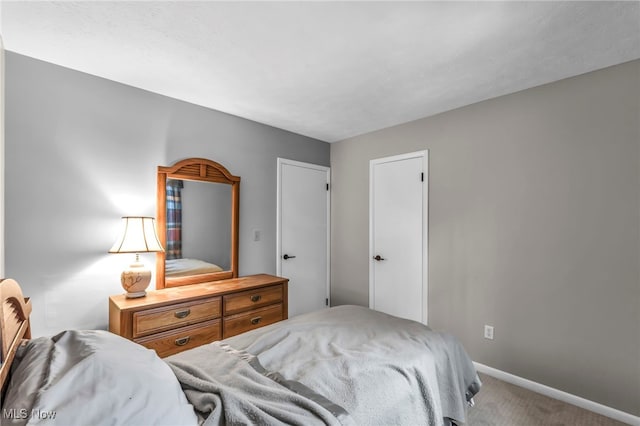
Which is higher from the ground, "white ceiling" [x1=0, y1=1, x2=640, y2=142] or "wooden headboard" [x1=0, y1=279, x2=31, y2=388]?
"white ceiling" [x1=0, y1=1, x2=640, y2=142]

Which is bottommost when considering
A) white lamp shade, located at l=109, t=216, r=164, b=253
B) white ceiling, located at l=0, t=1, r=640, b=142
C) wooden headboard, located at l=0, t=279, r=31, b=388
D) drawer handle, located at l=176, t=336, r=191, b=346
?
drawer handle, located at l=176, t=336, r=191, b=346

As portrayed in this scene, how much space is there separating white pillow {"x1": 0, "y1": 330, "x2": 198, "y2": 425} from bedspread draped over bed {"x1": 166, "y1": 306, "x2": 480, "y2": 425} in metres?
0.16

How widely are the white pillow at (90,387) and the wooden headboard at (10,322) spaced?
0.04m

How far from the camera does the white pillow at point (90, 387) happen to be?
0.81m

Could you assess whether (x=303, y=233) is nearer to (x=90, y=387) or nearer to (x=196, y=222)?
(x=196, y=222)

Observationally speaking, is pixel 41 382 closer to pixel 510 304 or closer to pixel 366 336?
pixel 366 336

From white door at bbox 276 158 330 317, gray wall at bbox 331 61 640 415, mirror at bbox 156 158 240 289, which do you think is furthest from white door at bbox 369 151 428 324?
mirror at bbox 156 158 240 289

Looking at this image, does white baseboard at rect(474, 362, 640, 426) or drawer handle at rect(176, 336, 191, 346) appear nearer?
white baseboard at rect(474, 362, 640, 426)

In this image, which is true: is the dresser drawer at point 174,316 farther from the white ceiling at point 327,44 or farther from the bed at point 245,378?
the white ceiling at point 327,44

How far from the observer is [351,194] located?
400cm

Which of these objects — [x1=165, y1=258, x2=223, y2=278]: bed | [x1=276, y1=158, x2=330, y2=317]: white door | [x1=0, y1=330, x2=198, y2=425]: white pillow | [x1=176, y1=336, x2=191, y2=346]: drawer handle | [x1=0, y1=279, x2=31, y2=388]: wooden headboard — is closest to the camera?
[x1=0, y1=330, x2=198, y2=425]: white pillow

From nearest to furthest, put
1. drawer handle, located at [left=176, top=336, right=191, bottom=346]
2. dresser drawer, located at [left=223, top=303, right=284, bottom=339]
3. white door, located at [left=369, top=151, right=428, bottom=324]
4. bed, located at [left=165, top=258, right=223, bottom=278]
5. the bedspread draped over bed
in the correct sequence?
the bedspread draped over bed, drawer handle, located at [left=176, top=336, right=191, bottom=346], dresser drawer, located at [left=223, top=303, right=284, bottom=339], bed, located at [left=165, top=258, right=223, bottom=278], white door, located at [left=369, top=151, right=428, bottom=324]

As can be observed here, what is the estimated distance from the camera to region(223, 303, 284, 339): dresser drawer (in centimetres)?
258

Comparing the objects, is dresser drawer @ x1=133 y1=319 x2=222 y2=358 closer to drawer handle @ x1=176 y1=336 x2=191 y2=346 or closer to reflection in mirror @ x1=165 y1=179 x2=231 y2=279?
drawer handle @ x1=176 y1=336 x2=191 y2=346
